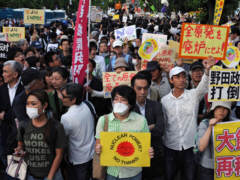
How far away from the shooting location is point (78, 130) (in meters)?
3.25

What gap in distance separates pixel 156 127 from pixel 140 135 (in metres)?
0.56

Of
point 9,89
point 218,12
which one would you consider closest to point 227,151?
point 9,89

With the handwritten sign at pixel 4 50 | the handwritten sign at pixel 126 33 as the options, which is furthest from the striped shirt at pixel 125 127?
the handwritten sign at pixel 126 33

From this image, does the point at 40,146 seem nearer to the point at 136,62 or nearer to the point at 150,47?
the point at 150,47

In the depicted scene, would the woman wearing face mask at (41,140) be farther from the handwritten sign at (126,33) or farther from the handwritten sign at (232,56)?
the handwritten sign at (126,33)

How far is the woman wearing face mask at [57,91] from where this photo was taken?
378 centimetres

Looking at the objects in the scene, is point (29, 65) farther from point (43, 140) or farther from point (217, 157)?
point (217, 157)

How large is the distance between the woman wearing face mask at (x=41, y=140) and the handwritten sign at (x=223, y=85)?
1786 millimetres

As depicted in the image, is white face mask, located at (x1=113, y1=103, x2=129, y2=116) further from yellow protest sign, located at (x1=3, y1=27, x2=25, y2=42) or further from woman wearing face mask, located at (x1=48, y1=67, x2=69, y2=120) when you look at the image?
yellow protest sign, located at (x1=3, y1=27, x2=25, y2=42)

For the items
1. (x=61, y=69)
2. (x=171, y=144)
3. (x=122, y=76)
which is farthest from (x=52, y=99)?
(x=171, y=144)

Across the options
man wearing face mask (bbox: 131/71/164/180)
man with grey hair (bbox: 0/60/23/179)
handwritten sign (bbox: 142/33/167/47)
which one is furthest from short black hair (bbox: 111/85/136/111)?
handwritten sign (bbox: 142/33/167/47)

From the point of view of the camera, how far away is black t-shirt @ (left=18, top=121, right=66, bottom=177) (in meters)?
2.92

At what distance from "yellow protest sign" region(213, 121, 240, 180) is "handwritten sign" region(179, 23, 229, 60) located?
3.31 feet

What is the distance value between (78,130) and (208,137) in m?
1.43
